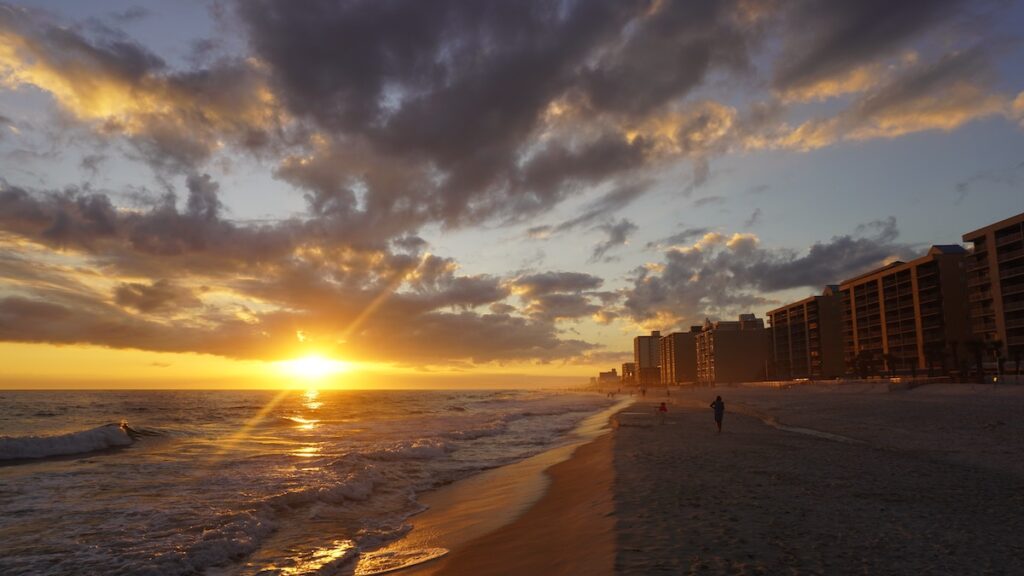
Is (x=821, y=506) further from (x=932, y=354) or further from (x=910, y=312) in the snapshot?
(x=910, y=312)

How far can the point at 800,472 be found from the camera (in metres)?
14.9

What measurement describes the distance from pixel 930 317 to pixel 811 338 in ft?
168

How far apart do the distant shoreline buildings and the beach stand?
256 feet

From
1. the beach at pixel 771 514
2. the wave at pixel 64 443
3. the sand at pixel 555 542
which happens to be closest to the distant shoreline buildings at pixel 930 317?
the beach at pixel 771 514

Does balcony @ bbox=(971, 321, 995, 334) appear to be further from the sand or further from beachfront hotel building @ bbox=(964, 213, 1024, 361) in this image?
the sand

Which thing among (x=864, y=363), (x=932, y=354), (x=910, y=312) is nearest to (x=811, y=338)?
(x=910, y=312)

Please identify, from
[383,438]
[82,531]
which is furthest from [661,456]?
[383,438]

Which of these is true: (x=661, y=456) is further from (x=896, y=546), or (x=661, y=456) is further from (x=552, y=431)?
(x=552, y=431)

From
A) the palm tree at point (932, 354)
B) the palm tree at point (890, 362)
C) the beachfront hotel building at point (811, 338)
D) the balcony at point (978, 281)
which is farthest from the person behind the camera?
the beachfront hotel building at point (811, 338)

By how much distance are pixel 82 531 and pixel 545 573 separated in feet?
37.0

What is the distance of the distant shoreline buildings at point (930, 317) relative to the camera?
8531 centimetres

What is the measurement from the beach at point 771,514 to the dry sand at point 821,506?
3 centimetres

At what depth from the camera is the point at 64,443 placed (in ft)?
104

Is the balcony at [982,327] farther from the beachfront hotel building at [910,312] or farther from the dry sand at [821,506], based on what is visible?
the dry sand at [821,506]
